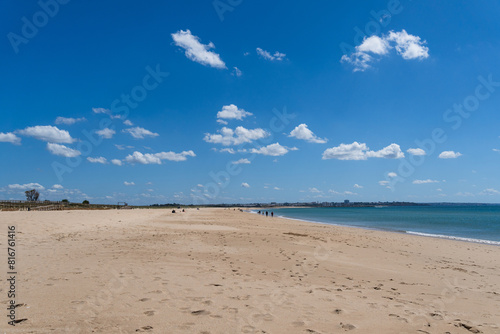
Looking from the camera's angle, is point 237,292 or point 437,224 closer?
point 237,292

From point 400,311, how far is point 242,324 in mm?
3572

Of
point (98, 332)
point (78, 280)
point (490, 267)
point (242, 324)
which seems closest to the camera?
point (98, 332)

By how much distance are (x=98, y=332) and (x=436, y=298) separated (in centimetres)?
792

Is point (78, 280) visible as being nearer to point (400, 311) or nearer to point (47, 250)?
point (47, 250)

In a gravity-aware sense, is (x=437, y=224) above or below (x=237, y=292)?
below

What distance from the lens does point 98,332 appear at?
464 centimetres

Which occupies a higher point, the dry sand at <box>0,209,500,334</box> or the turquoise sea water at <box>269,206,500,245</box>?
the dry sand at <box>0,209,500,334</box>

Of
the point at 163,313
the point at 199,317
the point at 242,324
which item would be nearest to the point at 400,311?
the point at 242,324

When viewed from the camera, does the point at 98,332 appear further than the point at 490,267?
No

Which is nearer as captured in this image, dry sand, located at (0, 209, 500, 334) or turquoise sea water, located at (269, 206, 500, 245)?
dry sand, located at (0, 209, 500, 334)

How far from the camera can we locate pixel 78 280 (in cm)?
746

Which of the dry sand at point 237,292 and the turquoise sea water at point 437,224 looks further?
the turquoise sea water at point 437,224

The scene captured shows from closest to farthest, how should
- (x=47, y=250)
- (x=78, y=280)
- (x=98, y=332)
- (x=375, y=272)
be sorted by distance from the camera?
(x=98, y=332)
(x=78, y=280)
(x=375, y=272)
(x=47, y=250)

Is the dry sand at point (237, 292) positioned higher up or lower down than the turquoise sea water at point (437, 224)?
higher up
